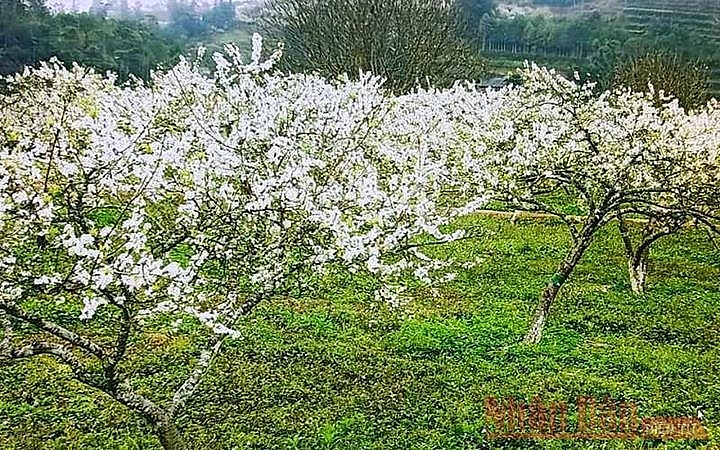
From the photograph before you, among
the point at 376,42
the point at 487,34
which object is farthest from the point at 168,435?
the point at 487,34

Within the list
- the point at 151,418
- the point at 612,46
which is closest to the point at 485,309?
the point at 151,418

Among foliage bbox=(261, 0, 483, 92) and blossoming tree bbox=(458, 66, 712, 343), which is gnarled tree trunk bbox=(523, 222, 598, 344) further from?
foliage bbox=(261, 0, 483, 92)

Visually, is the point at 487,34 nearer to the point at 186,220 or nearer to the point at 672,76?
the point at 672,76

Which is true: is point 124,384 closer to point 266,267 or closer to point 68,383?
point 266,267

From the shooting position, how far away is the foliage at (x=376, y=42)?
26766mm

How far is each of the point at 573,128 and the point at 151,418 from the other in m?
7.90

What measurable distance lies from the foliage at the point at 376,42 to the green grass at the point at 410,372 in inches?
660

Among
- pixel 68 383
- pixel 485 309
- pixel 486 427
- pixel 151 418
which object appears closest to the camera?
pixel 151 418

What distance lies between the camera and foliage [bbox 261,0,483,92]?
26.8 meters

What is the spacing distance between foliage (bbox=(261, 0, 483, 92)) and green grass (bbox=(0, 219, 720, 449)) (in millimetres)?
16763

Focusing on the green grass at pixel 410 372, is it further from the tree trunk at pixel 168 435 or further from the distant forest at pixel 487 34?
the distant forest at pixel 487 34

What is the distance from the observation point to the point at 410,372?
781 centimetres

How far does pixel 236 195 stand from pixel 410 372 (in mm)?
3126

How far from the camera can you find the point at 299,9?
29.2 meters
